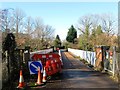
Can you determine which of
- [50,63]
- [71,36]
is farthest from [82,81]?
[71,36]

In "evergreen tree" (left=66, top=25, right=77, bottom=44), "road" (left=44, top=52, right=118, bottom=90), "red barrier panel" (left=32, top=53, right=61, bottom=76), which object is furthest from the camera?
"evergreen tree" (left=66, top=25, right=77, bottom=44)

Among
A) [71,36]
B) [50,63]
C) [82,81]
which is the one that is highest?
[71,36]

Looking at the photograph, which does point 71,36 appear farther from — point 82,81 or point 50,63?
point 82,81

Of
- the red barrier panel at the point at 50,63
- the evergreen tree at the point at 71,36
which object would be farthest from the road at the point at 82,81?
the evergreen tree at the point at 71,36

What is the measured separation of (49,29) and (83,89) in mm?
74177

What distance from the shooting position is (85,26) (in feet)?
255

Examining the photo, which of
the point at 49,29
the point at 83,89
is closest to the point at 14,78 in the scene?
the point at 83,89

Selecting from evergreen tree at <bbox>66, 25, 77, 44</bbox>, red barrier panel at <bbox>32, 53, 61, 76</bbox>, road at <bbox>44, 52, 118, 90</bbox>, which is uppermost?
evergreen tree at <bbox>66, 25, 77, 44</bbox>

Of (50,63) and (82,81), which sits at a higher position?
(50,63)

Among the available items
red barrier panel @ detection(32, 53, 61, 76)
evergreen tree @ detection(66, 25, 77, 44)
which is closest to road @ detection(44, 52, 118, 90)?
red barrier panel @ detection(32, 53, 61, 76)

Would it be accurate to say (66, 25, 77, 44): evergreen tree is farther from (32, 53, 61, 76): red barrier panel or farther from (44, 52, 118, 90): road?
(44, 52, 118, 90): road

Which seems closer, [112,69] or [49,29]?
[112,69]

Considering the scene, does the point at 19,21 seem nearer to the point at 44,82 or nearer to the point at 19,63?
the point at 19,63

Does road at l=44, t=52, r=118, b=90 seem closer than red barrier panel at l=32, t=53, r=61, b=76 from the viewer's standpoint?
Yes
